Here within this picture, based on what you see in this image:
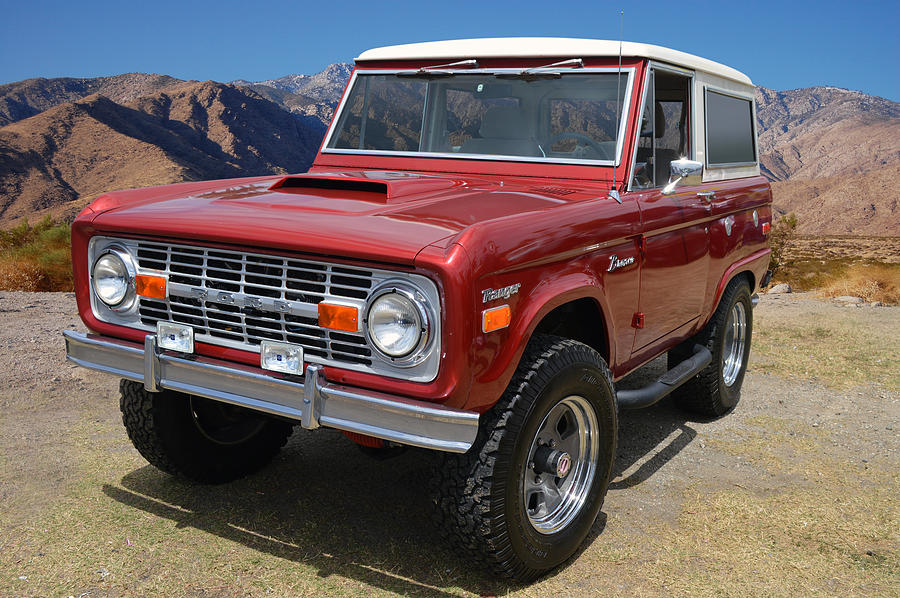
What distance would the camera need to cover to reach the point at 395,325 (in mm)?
2477

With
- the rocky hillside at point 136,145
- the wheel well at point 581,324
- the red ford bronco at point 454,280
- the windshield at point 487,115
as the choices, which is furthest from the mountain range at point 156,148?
the wheel well at point 581,324

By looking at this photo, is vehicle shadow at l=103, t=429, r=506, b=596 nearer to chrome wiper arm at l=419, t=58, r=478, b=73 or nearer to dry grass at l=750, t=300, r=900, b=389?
chrome wiper arm at l=419, t=58, r=478, b=73

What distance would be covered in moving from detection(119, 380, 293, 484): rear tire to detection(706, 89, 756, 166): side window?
2983mm

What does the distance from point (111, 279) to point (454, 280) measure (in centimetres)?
152

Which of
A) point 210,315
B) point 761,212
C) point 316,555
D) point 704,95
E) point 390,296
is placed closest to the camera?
point 390,296

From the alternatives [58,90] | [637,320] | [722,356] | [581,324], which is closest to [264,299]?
[581,324]

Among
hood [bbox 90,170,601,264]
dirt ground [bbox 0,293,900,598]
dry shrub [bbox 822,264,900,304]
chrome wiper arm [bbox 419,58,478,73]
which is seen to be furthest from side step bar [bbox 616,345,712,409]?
dry shrub [bbox 822,264,900,304]

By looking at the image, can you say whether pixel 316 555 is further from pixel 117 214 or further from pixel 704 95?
pixel 704 95

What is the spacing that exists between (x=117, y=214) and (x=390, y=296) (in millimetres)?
1286

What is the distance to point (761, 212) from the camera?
5.31 m

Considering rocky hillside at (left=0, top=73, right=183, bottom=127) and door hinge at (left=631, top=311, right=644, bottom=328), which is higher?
rocky hillside at (left=0, top=73, right=183, bottom=127)

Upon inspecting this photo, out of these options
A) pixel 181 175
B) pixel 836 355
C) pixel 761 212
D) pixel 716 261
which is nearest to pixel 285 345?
pixel 716 261

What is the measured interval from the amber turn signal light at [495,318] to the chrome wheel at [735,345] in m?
3.22

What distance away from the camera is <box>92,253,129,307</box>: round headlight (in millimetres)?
3018
